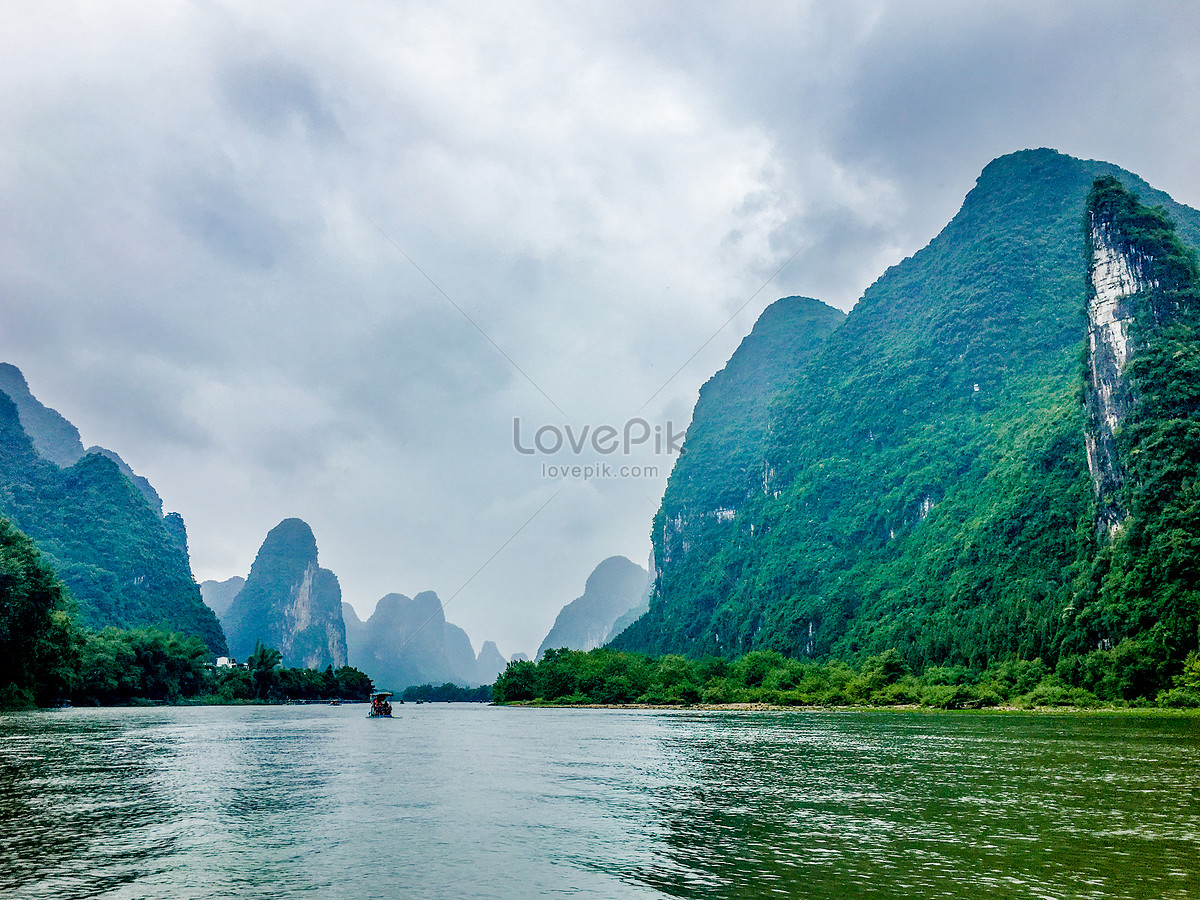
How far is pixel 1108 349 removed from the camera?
89625 mm

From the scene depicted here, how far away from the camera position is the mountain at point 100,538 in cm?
11762

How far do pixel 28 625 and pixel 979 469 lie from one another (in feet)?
378

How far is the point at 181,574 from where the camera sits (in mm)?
142375

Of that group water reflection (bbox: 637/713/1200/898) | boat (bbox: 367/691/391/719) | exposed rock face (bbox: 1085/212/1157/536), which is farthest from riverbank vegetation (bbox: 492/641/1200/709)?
boat (bbox: 367/691/391/719)

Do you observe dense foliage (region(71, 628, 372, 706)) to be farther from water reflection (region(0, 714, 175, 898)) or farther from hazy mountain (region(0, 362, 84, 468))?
hazy mountain (region(0, 362, 84, 468))

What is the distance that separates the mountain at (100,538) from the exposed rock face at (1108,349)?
424ft

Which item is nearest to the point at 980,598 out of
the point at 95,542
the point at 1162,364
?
the point at 1162,364

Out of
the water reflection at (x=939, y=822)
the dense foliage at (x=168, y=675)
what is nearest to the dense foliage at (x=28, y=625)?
the dense foliage at (x=168, y=675)

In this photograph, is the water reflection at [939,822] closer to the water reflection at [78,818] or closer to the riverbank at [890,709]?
the water reflection at [78,818]

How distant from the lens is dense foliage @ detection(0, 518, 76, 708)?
50750 millimetres

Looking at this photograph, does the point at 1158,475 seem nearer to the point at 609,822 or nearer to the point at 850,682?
the point at 850,682

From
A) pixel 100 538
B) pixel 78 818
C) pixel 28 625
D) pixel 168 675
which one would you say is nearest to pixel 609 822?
pixel 78 818

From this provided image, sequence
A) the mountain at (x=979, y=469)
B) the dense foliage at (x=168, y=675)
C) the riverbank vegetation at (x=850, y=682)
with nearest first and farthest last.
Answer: the riverbank vegetation at (x=850, y=682) → the dense foliage at (x=168, y=675) → the mountain at (x=979, y=469)

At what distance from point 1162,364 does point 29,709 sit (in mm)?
109298
